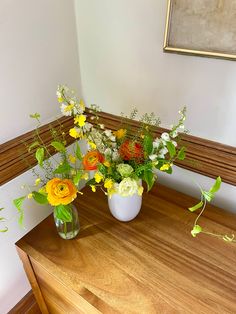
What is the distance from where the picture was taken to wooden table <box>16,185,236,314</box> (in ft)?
2.06

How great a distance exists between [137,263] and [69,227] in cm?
22

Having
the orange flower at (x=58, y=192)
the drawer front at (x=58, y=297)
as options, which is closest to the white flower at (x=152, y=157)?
the orange flower at (x=58, y=192)

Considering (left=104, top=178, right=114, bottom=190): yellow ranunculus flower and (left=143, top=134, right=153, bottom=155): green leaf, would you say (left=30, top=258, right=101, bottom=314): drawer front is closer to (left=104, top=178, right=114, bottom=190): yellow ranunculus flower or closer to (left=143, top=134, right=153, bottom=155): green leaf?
(left=104, top=178, right=114, bottom=190): yellow ranunculus flower

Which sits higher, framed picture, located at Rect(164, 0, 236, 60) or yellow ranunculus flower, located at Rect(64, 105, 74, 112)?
framed picture, located at Rect(164, 0, 236, 60)

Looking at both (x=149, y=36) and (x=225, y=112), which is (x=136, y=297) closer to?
(x=225, y=112)

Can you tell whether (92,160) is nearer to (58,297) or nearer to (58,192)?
(58,192)

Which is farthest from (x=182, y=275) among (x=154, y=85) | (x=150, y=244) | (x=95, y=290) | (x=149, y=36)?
(x=149, y=36)

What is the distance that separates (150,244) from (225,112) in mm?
433

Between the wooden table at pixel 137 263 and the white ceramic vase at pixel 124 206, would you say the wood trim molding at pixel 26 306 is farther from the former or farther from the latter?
the white ceramic vase at pixel 124 206

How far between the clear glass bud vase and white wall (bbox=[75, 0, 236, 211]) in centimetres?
40

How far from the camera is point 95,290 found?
65 cm

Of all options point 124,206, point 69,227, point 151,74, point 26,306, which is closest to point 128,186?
point 124,206

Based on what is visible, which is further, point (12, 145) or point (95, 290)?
point (12, 145)

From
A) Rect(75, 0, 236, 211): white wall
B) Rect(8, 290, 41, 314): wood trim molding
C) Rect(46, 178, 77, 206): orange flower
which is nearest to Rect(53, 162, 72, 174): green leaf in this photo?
Rect(46, 178, 77, 206): orange flower
